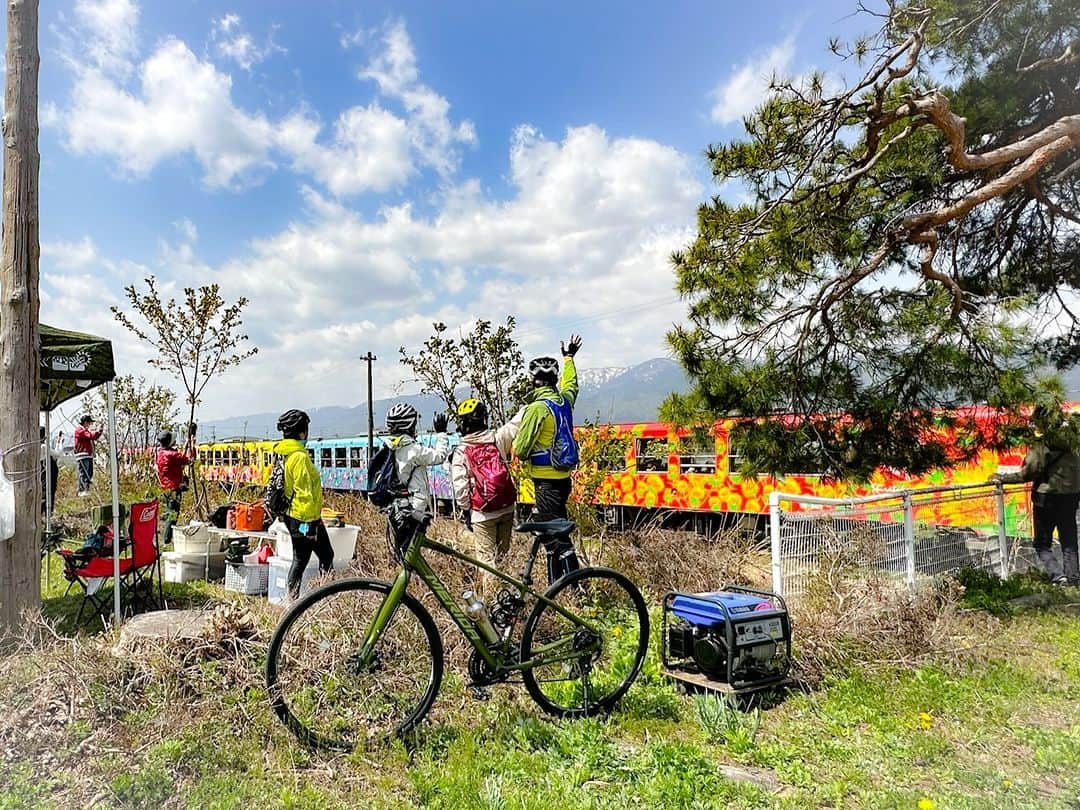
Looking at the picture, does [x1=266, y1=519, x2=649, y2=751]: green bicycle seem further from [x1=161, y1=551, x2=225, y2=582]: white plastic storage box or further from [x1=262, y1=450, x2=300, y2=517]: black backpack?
[x1=161, y1=551, x2=225, y2=582]: white plastic storage box

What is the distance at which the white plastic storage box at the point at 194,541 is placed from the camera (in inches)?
279

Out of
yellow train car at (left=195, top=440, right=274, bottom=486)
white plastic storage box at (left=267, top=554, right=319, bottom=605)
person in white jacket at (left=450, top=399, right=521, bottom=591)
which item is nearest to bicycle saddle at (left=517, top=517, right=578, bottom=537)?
person in white jacket at (left=450, top=399, right=521, bottom=591)

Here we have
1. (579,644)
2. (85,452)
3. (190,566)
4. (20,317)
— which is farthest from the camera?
(85,452)

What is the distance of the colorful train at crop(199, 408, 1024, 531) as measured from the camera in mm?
6098

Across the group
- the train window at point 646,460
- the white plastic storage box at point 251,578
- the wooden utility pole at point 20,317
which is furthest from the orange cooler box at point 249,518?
the train window at point 646,460

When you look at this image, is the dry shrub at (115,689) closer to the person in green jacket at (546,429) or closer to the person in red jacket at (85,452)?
the person in green jacket at (546,429)

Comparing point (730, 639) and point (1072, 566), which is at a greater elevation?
point (730, 639)

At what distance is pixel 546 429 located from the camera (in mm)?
4738

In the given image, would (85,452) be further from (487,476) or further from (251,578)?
(487,476)

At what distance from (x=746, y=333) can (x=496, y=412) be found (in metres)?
5.12

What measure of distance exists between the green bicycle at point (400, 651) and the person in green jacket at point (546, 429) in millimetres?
1060

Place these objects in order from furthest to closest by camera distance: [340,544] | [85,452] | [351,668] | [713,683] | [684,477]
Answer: [684,477], [85,452], [340,544], [713,683], [351,668]

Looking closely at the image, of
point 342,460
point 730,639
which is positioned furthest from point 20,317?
point 342,460

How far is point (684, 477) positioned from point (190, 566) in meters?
8.45
